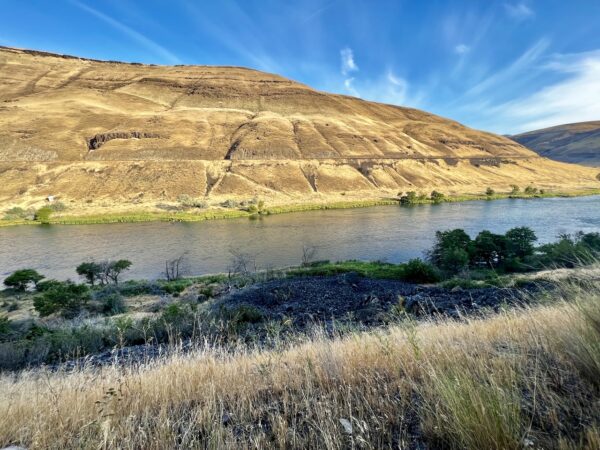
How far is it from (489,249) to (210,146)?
80844 millimetres

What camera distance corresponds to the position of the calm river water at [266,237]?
2966 centimetres

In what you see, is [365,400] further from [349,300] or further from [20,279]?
[20,279]

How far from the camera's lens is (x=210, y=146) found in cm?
9050

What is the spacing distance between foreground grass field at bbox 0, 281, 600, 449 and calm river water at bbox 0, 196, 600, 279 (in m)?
23.9

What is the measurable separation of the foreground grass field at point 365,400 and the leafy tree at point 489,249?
21.3 m

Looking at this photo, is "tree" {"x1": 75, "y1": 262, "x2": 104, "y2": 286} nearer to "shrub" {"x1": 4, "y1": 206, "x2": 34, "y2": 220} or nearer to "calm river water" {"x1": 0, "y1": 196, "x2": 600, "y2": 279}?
"calm river water" {"x1": 0, "y1": 196, "x2": 600, "y2": 279}

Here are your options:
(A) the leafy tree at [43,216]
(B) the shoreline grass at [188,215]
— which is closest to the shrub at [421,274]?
(B) the shoreline grass at [188,215]

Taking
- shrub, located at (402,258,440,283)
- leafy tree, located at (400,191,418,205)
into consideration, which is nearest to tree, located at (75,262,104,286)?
shrub, located at (402,258,440,283)

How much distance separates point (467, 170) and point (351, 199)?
54875 millimetres

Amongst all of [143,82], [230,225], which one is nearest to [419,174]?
[230,225]

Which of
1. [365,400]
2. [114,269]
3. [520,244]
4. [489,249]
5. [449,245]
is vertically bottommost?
[114,269]

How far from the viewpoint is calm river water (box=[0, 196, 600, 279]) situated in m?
29.7

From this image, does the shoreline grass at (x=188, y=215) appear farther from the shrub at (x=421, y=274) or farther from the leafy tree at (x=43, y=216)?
the shrub at (x=421, y=274)

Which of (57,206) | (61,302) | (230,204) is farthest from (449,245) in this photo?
(57,206)
